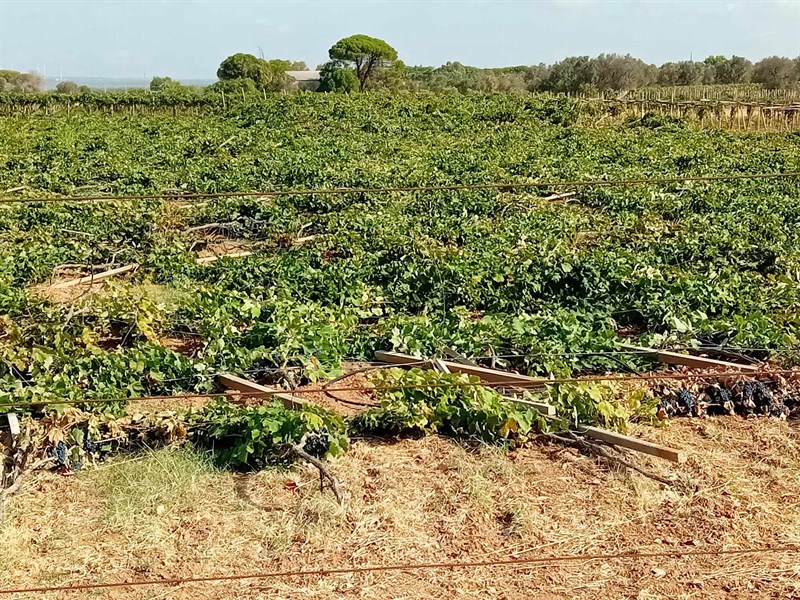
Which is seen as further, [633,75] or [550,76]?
[550,76]

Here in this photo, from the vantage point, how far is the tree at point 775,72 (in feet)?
172

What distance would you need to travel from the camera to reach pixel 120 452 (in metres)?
5.36

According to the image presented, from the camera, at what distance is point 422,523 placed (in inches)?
182

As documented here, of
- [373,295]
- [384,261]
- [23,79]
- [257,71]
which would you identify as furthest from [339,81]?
[373,295]

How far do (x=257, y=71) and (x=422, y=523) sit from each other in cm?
5787

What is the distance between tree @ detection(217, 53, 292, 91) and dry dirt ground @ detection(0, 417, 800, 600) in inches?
1966

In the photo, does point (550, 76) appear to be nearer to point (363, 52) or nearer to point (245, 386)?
point (363, 52)

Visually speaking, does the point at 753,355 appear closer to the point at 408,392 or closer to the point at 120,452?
the point at 408,392

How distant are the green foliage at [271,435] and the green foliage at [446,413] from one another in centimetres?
40

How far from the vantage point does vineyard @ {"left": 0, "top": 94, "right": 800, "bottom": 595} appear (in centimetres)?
556

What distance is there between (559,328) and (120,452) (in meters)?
4.00

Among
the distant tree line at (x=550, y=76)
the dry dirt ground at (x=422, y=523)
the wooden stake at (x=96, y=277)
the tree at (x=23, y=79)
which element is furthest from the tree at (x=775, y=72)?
the tree at (x=23, y=79)

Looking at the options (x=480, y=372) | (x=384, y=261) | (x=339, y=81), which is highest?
(x=339, y=81)

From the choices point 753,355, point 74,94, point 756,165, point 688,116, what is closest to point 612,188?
point 756,165
